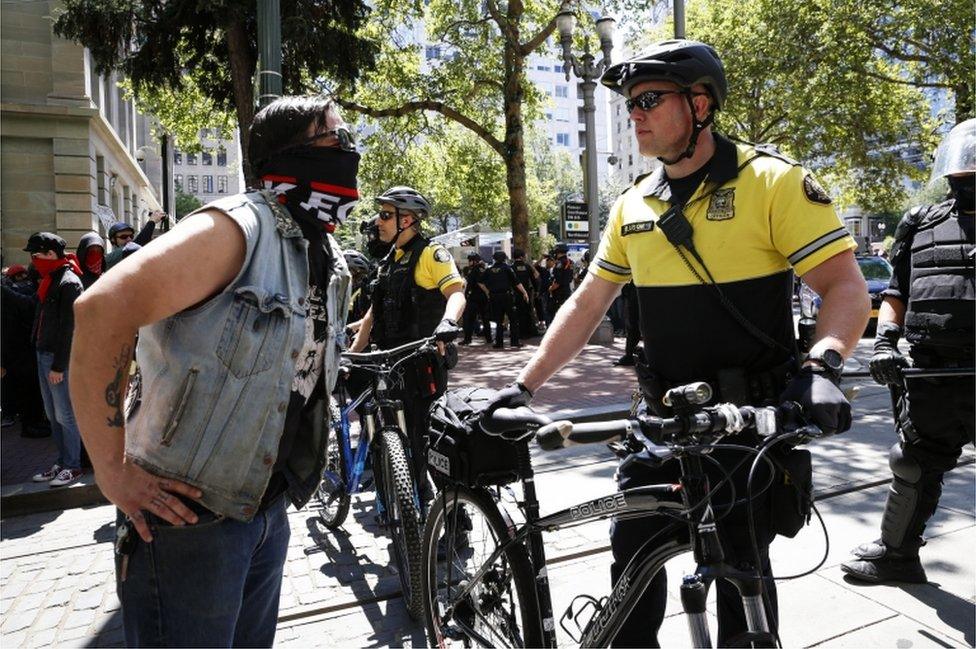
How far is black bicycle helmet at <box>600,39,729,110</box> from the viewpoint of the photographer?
2.11 m

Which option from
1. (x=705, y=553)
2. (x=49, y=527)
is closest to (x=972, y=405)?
(x=705, y=553)

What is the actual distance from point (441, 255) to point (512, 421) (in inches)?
108

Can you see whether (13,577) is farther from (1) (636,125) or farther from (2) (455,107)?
(2) (455,107)

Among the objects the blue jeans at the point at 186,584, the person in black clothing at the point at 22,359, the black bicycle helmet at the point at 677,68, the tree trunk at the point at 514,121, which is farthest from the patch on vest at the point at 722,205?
the tree trunk at the point at 514,121

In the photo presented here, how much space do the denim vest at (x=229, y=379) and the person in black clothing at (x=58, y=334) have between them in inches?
195

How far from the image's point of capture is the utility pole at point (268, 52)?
5.22m

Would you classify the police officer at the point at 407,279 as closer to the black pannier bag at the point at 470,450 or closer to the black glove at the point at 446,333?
the black glove at the point at 446,333

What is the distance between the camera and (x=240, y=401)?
5.33ft

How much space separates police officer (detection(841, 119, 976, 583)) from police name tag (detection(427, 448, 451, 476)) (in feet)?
7.13

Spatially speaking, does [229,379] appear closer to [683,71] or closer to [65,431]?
[683,71]

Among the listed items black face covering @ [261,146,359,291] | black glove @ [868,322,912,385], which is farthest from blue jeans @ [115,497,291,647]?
black glove @ [868,322,912,385]

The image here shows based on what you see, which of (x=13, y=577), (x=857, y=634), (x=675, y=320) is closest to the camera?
(x=675, y=320)

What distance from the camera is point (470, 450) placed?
2.33m

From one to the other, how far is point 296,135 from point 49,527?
15.1ft
